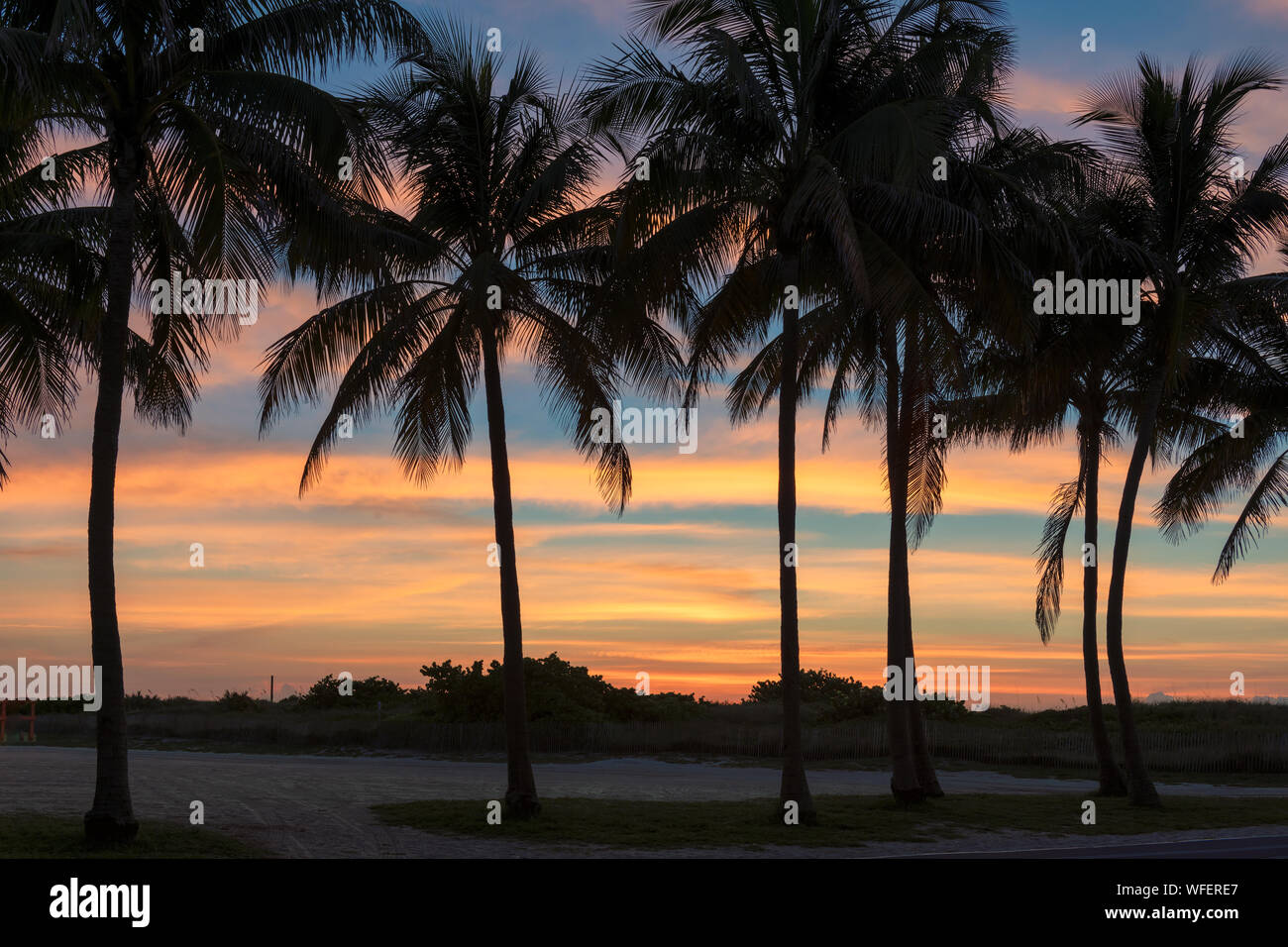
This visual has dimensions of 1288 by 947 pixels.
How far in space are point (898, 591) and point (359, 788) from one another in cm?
1341

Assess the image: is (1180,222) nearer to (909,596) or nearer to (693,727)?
(909,596)

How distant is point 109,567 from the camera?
50.0 feet

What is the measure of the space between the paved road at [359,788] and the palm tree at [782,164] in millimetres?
6447

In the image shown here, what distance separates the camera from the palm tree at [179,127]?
49.5ft

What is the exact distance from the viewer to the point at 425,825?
19594 mm

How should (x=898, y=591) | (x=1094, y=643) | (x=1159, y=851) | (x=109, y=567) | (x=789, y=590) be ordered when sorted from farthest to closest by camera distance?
(x=1094, y=643)
(x=898, y=591)
(x=789, y=590)
(x=1159, y=851)
(x=109, y=567)

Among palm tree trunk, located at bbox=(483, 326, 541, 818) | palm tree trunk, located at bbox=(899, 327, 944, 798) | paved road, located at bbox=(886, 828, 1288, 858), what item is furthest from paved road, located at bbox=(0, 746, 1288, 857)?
palm tree trunk, located at bbox=(899, 327, 944, 798)

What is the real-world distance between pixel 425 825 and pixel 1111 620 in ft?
45.5

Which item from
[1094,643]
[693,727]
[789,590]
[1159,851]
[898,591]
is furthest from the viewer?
[693,727]

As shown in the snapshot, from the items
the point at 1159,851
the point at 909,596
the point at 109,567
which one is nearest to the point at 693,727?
the point at 909,596

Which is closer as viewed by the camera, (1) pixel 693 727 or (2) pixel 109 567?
(2) pixel 109 567
